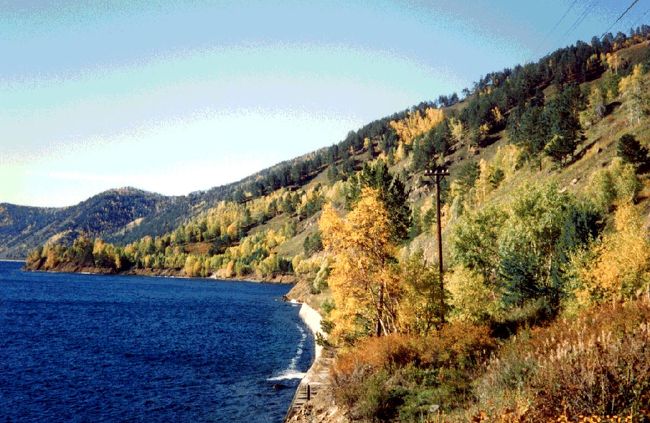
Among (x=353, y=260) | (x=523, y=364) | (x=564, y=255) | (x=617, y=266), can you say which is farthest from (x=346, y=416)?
(x=564, y=255)

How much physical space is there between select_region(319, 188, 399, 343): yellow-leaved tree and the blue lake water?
11.8 metres

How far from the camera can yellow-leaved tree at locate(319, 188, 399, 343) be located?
31125mm

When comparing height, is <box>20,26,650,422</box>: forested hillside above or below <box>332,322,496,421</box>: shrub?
above

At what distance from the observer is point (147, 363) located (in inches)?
2035

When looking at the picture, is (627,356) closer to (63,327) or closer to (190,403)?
(190,403)

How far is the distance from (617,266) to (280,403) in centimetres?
2837

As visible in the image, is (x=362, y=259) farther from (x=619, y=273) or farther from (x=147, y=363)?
(x=147, y=363)

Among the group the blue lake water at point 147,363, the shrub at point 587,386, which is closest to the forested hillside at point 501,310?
the shrub at point 587,386

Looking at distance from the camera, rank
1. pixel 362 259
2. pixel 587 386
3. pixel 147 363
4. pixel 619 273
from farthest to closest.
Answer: pixel 147 363 → pixel 362 259 → pixel 619 273 → pixel 587 386

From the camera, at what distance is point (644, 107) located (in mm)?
107875

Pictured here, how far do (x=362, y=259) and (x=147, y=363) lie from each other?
3421 cm

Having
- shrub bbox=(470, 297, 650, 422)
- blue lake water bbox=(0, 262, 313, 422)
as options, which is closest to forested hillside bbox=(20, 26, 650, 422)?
shrub bbox=(470, 297, 650, 422)

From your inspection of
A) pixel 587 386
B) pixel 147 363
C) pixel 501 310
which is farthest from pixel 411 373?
pixel 147 363

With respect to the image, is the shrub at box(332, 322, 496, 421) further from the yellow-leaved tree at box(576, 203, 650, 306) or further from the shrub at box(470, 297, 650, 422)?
the yellow-leaved tree at box(576, 203, 650, 306)
